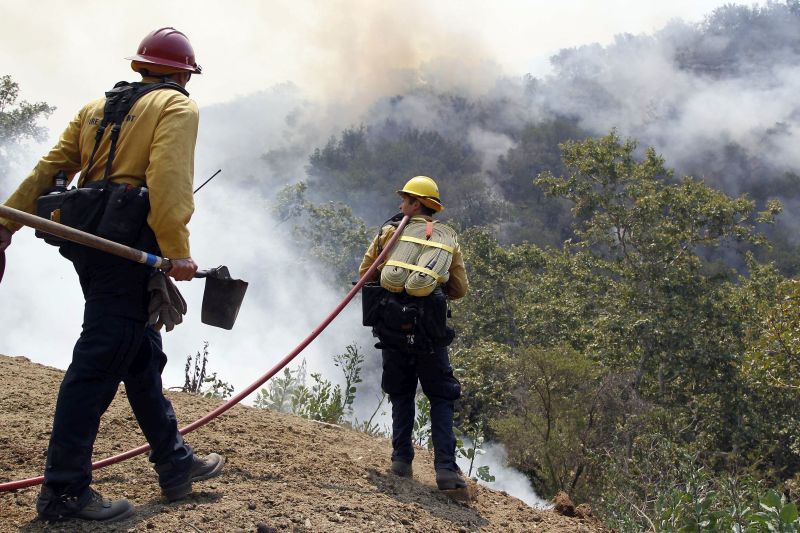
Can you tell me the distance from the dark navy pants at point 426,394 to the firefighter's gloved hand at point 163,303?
5.08ft

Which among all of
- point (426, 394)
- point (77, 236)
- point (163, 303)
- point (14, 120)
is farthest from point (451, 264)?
point (14, 120)

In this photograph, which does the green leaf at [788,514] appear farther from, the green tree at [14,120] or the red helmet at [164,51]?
the green tree at [14,120]

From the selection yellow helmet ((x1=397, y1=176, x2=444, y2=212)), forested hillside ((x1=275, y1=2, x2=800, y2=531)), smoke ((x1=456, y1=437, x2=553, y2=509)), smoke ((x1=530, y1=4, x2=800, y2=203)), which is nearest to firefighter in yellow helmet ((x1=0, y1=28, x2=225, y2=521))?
yellow helmet ((x1=397, y1=176, x2=444, y2=212))

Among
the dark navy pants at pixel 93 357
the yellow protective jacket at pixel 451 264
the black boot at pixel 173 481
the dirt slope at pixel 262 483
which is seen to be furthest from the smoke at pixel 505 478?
the dark navy pants at pixel 93 357

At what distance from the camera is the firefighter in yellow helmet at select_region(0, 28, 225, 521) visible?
11.8 ft

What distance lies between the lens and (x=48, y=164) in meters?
4.02

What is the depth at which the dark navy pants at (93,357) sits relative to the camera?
359 cm

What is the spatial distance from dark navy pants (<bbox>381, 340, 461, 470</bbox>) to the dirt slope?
0.18 metres

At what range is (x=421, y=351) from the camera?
4.97m

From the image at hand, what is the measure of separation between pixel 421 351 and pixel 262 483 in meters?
1.10

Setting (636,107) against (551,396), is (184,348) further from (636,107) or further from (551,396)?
(636,107)

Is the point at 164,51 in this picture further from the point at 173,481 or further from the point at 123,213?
the point at 173,481

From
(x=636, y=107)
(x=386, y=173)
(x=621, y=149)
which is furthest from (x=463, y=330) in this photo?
(x=636, y=107)

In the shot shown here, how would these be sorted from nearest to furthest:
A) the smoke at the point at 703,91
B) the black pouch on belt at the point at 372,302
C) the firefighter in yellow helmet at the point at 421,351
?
the firefighter in yellow helmet at the point at 421,351
the black pouch on belt at the point at 372,302
the smoke at the point at 703,91
